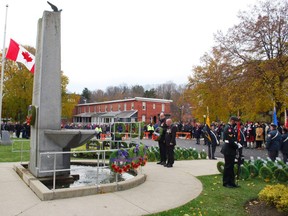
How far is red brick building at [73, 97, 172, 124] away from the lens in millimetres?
56844

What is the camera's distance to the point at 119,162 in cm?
750

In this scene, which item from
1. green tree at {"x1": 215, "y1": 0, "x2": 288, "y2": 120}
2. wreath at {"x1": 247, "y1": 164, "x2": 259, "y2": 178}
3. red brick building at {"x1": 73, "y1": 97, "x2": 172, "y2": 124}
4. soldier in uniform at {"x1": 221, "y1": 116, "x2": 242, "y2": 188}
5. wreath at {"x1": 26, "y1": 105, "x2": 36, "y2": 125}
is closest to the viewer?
soldier in uniform at {"x1": 221, "y1": 116, "x2": 242, "y2": 188}

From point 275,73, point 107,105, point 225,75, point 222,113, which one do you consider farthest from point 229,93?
point 107,105

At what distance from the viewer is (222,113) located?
37.6m

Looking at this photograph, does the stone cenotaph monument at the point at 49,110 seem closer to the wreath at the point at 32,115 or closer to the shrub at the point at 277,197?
the wreath at the point at 32,115

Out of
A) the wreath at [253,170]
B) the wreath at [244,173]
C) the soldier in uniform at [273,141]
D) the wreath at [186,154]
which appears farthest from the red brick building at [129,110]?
the wreath at [244,173]

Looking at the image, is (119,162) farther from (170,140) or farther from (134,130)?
(134,130)

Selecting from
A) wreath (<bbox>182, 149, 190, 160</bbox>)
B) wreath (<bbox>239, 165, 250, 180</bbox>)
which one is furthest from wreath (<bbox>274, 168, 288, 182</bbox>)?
wreath (<bbox>182, 149, 190, 160</bbox>)

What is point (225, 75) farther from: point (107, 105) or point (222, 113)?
point (107, 105)

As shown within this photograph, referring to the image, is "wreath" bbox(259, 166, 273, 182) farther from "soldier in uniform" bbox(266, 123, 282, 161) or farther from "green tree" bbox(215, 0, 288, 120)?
"green tree" bbox(215, 0, 288, 120)

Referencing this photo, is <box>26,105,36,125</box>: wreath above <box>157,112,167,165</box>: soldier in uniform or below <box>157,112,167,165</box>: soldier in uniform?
above

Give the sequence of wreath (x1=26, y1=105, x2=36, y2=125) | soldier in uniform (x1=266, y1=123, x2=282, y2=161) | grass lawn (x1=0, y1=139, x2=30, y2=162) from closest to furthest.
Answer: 1. wreath (x1=26, y1=105, x2=36, y2=125)
2. soldier in uniform (x1=266, y1=123, x2=282, y2=161)
3. grass lawn (x1=0, y1=139, x2=30, y2=162)

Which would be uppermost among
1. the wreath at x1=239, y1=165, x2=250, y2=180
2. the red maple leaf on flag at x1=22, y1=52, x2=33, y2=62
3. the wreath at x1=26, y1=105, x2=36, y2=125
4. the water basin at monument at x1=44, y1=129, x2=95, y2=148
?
the red maple leaf on flag at x1=22, y1=52, x2=33, y2=62

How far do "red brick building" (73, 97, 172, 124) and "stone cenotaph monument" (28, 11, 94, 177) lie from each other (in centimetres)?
4269
